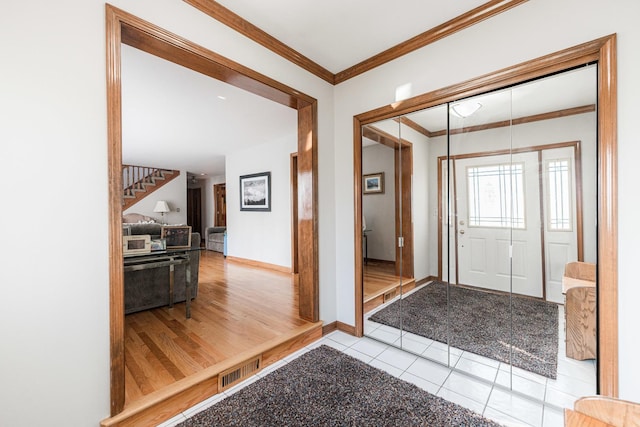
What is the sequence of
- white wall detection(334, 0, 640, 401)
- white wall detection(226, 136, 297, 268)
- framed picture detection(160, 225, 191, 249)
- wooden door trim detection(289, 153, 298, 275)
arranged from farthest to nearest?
white wall detection(226, 136, 297, 268)
wooden door trim detection(289, 153, 298, 275)
framed picture detection(160, 225, 191, 249)
white wall detection(334, 0, 640, 401)

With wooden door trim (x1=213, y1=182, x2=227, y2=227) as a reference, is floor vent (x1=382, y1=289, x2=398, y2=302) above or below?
below

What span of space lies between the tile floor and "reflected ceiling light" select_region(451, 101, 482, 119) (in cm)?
156

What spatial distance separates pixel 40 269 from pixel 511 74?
2923 millimetres

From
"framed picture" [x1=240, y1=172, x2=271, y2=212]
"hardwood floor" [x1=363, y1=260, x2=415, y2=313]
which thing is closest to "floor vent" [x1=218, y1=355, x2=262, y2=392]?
"hardwood floor" [x1=363, y1=260, x2=415, y2=313]

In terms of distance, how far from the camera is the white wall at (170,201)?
25.5 feet

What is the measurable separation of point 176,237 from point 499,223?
350 cm

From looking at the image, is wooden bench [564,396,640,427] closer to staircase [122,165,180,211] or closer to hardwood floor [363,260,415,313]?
hardwood floor [363,260,415,313]

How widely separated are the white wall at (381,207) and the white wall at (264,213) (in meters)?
1.98

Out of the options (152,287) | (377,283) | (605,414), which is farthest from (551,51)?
(152,287)

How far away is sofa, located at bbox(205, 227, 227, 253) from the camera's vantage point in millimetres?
7500

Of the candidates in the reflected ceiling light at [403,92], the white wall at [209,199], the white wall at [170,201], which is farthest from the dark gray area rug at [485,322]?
the white wall at [209,199]

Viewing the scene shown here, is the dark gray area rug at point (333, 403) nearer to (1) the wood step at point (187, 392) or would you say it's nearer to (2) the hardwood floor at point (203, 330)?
(1) the wood step at point (187, 392)

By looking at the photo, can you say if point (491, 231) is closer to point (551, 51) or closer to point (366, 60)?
point (551, 51)

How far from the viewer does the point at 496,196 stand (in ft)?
6.65
